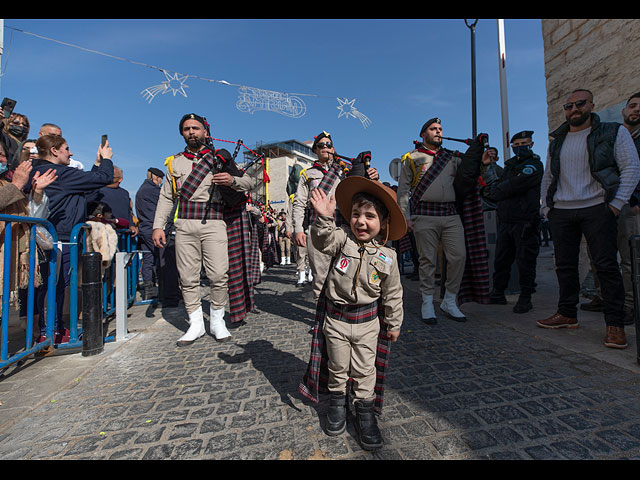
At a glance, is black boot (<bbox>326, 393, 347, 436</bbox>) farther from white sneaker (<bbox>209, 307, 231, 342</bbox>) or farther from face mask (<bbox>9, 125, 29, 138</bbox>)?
face mask (<bbox>9, 125, 29, 138</bbox>)

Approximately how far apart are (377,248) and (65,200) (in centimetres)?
354

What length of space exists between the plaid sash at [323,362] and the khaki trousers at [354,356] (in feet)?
0.25

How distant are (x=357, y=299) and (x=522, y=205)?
3714 millimetres

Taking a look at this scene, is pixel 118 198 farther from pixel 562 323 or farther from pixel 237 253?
pixel 562 323

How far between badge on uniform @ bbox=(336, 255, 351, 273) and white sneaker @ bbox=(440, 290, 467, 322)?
102 inches

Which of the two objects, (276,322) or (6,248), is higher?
(6,248)

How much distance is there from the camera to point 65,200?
346 centimetres

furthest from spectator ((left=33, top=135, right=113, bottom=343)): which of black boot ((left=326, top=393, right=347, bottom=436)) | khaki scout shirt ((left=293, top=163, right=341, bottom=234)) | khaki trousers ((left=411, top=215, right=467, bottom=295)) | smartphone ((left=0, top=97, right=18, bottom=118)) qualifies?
khaki trousers ((left=411, top=215, right=467, bottom=295))

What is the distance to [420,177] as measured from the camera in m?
3.97

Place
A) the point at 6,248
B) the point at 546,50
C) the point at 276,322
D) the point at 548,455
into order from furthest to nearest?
the point at 546,50
the point at 276,322
the point at 6,248
the point at 548,455

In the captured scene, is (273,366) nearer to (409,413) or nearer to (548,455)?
(409,413)

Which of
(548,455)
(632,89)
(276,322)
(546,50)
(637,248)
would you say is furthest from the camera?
(546,50)

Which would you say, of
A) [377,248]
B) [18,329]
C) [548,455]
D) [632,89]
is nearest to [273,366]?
[377,248]

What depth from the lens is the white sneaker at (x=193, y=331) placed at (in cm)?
332
